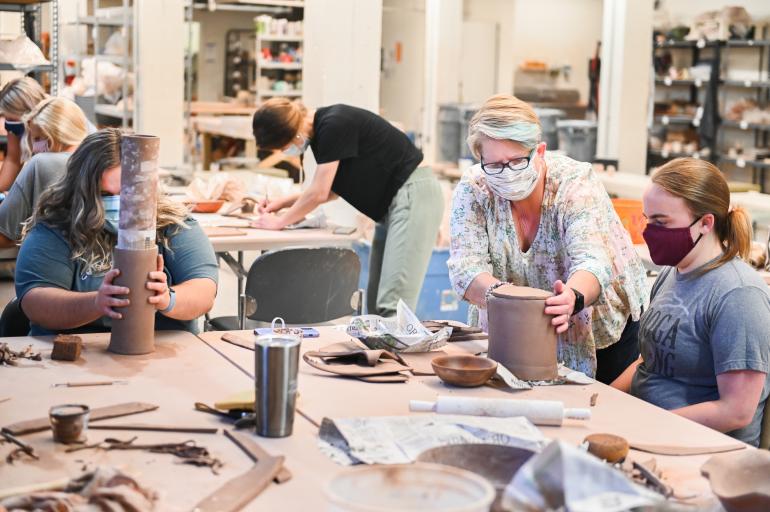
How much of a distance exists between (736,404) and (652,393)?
27 centimetres

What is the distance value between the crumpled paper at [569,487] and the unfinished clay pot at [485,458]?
31cm

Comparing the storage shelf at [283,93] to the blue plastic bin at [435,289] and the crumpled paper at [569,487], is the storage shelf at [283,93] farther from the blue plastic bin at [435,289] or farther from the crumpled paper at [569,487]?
the crumpled paper at [569,487]

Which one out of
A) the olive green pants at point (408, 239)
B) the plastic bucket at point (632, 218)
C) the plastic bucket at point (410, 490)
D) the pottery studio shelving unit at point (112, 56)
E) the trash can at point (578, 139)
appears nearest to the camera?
the plastic bucket at point (410, 490)

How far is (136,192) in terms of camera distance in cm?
263

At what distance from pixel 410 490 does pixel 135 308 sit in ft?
4.92

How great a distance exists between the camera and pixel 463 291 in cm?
296

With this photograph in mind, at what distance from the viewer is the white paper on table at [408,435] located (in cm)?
189

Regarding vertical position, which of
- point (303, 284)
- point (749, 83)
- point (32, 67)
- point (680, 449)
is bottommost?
point (303, 284)

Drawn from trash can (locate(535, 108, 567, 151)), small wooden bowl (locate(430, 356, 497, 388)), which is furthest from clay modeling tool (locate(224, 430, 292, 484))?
trash can (locate(535, 108, 567, 151))

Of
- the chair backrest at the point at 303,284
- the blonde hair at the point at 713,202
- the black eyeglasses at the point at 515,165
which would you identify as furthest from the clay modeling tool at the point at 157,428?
the chair backrest at the point at 303,284

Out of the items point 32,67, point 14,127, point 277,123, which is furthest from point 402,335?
point 32,67

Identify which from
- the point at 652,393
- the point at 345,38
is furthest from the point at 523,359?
the point at 345,38

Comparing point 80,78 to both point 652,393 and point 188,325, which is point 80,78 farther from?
point 652,393

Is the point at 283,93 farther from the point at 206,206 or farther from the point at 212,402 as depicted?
the point at 212,402
